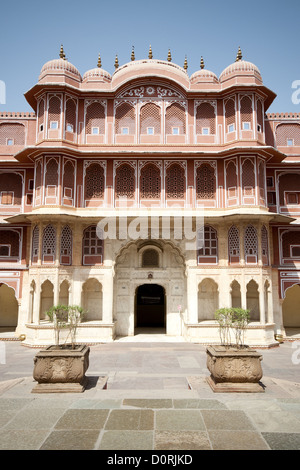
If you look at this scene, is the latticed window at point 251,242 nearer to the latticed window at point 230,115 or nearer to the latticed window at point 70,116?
the latticed window at point 230,115

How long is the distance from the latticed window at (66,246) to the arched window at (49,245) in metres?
0.35

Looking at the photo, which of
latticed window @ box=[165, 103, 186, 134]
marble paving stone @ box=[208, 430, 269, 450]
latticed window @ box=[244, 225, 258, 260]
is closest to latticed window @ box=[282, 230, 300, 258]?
latticed window @ box=[244, 225, 258, 260]

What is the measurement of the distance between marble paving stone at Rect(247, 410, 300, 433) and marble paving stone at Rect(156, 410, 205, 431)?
1.00 meters

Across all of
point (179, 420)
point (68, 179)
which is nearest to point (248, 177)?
point (68, 179)

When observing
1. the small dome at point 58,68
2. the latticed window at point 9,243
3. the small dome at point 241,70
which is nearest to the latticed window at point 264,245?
the small dome at point 241,70

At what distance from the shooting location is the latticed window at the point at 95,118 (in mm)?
16469

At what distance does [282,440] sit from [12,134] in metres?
17.9

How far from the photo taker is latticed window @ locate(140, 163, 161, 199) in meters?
16.1

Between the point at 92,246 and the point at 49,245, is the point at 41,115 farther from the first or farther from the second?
the point at 92,246

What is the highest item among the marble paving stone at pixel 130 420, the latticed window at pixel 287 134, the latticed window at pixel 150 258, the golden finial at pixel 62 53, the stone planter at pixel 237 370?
the golden finial at pixel 62 53

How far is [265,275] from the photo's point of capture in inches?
590
